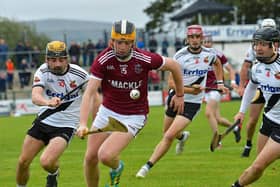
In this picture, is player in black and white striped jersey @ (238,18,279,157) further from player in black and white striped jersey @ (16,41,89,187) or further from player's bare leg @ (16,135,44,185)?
player's bare leg @ (16,135,44,185)

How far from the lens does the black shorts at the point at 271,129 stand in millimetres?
9797

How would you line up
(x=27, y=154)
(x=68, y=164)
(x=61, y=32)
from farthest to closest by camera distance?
1. (x=61, y=32)
2. (x=68, y=164)
3. (x=27, y=154)

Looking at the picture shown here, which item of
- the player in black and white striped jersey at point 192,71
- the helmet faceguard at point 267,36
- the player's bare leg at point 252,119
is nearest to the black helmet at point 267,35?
the helmet faceguard at point 267,36

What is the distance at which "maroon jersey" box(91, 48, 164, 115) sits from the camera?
9.92 meters

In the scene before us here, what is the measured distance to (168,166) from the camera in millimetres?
14406

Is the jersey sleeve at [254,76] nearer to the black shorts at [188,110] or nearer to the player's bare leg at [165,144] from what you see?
the player's bare leg at [165,144]

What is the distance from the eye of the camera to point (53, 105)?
10500mm

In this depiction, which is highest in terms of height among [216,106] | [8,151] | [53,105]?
[53,105]

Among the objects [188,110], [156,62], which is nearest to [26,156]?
[156,62]

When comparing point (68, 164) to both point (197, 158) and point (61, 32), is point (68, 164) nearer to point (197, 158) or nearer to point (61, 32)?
point (197, 158)

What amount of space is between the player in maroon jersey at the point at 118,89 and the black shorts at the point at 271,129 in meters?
1.21

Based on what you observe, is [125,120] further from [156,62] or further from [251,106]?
[251,106]

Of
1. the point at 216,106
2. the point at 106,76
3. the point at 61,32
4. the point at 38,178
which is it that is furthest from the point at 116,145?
the point at 61,32

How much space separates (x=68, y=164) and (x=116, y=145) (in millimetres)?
5492
